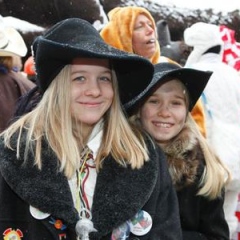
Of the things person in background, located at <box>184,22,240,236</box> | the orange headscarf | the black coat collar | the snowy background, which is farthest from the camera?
the snowy background

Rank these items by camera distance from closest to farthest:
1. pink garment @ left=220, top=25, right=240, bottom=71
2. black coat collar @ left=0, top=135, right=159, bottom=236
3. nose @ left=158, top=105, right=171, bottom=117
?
1. black coat collar @ left=0, top=135, right=159, bottom=236
2. nose @ left=158, top=105, right=171, bottom=117
3. pink garment @ left=220, top=25, right=240, bottom=71

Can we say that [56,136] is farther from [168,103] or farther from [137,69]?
[168,103]

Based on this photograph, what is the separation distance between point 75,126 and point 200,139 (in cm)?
64

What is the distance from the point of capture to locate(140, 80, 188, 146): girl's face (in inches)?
87.8

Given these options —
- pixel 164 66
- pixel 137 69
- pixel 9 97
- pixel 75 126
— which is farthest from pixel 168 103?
pixel 9 97

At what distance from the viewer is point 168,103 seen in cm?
226

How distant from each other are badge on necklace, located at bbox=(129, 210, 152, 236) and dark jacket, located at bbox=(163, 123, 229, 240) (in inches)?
13.6

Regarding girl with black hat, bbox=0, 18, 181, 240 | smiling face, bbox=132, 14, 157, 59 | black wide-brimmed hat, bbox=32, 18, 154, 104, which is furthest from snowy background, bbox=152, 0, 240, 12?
girl with black hat, bbox=0, 18, 181, 240

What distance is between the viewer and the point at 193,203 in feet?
6.95

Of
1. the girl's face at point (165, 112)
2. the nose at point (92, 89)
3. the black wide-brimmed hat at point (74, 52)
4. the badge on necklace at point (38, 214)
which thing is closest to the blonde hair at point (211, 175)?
the girl's face at point (165, 112)

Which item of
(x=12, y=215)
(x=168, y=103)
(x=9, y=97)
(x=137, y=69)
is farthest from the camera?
(x=9, y=97)

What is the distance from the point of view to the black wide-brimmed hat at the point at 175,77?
2117 millimetres

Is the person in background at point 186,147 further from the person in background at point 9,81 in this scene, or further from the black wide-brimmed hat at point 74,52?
the person in background at point 9,81

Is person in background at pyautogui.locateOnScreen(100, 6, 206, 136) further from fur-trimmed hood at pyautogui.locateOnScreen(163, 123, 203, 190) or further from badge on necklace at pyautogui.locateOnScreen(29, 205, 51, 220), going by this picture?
badge on necklace at pyautogui.locateOnScreen(29, 205, 51, 220)
